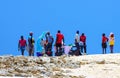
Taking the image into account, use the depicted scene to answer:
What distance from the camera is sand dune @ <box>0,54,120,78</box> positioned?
18359mm

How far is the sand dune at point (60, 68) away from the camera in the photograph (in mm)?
18359

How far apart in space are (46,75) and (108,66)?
403 centimetres

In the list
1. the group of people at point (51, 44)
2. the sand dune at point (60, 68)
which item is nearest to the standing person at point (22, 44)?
the group of people at point (51, 44)

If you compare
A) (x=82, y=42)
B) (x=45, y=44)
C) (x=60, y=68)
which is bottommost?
(x=60, y=68)

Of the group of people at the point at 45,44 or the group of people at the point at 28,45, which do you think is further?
the group of people at the point at 28,45

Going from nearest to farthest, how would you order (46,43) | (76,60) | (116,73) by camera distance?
(116,73) → (76,60) → (46,43)

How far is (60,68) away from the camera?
20.6 m

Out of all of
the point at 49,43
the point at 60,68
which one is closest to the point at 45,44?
the point at 49,43

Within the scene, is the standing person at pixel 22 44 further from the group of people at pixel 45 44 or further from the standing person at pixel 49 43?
the standing person at pixel 49 43

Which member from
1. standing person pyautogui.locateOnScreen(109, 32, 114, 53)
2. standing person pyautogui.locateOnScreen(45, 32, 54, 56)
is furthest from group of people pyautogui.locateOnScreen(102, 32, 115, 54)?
standing person pyautogui.locateOnScreen(45, 32, 54, 56)

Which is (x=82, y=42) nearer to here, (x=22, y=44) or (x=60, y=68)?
(x=22, y=44)

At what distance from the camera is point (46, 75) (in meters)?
18.3

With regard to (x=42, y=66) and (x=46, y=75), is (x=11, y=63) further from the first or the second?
(x=46, y=75)

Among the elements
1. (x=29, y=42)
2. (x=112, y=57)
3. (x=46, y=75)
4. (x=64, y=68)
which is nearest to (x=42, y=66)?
(x=64, y=68)
